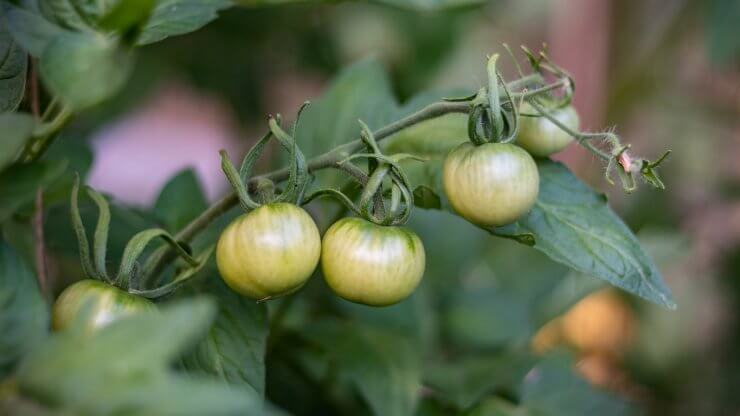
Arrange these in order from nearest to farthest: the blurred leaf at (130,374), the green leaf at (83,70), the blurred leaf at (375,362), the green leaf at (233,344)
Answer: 1. the blurred leaf at (130,374)
2. the green leaf at (83,70)
3. the green leaf at (233,344)
4. the blurred leaf at (375,362)

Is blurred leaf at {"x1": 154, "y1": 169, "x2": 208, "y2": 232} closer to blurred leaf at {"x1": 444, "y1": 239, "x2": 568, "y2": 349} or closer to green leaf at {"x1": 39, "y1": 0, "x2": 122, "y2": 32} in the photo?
green leaf at {"x1": 39, "y1": 0, "x2": 122, "y2": 32}

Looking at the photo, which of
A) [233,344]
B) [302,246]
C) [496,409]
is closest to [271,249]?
[302,246]

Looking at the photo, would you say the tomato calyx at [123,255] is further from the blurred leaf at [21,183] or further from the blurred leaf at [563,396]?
the blurred leaf at [563,396]

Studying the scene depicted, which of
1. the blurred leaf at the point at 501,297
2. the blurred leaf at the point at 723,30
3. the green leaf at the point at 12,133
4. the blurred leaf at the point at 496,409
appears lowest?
the blurred leaf at the point at 501,297

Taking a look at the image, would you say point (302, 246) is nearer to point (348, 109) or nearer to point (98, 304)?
point (98, 304)

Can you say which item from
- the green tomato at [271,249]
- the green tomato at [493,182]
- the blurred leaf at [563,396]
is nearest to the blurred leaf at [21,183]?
the green tomato at [271,249]
